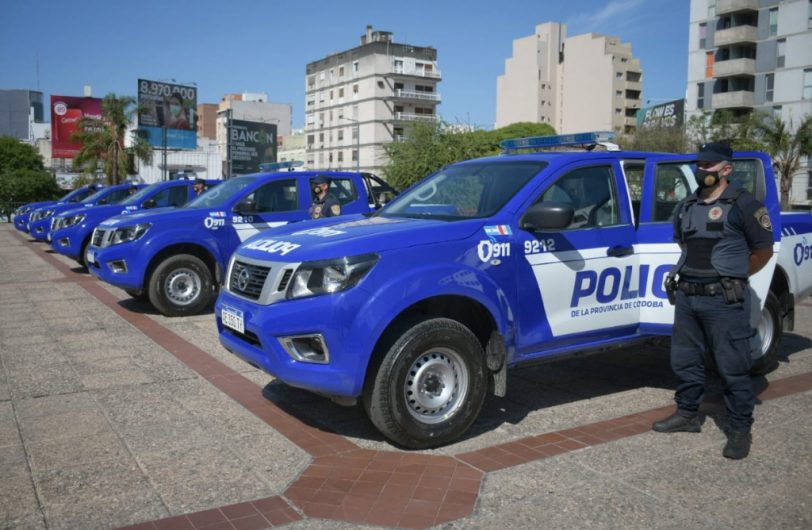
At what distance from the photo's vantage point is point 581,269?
537cm

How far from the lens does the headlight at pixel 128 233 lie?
9.52 meters

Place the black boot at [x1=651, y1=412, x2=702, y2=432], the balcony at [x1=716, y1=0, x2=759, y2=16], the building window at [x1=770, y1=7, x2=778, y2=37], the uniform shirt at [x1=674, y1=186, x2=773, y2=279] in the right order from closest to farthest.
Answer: the uniform shirt at [x1=674, y1=186, x2=773, y2=279]
the black boot at [x1=651, y1=412, x2=702, y2=432]
the building window at [x1=770, y1=7, x2=778, y2=37]
the balcony at [x1=716, y1=0, x2=759, y2=16]

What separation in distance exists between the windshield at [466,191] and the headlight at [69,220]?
10.7 metres

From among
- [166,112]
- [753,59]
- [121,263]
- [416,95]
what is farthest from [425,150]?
[416,95]

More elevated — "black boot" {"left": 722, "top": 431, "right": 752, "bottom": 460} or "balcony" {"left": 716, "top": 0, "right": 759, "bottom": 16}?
"balcony" {"left": 716, "top": 0, "right": 759, "bottom": 16}

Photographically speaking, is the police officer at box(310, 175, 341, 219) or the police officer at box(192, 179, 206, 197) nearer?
the police officer at box(310, 175, 341, 219)

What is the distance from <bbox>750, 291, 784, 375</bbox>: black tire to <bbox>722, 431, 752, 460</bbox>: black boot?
2.12m

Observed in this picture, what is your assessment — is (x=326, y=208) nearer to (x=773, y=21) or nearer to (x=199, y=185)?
(x=199, y=185)

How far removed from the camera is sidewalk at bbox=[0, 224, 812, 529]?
3877 mm

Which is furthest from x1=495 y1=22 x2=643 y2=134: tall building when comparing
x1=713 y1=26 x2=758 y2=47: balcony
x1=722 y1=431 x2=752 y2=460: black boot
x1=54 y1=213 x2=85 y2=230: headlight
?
x1=722 y1=431 x2=752 y2=460: black boot

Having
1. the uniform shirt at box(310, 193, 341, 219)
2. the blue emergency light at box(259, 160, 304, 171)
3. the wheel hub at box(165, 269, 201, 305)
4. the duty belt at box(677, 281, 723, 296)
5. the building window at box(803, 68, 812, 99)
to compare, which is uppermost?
the building window at box(803, 68, 812, 99)

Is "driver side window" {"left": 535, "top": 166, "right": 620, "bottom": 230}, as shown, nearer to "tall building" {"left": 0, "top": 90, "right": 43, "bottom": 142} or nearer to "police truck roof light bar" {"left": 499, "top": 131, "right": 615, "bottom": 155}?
"police truck roof light bar" {"left": 499, "top": 131, "right": 615, "bottom": 155}

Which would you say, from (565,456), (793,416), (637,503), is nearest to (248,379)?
(565,456)

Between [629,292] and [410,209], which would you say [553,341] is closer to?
[629,292]
